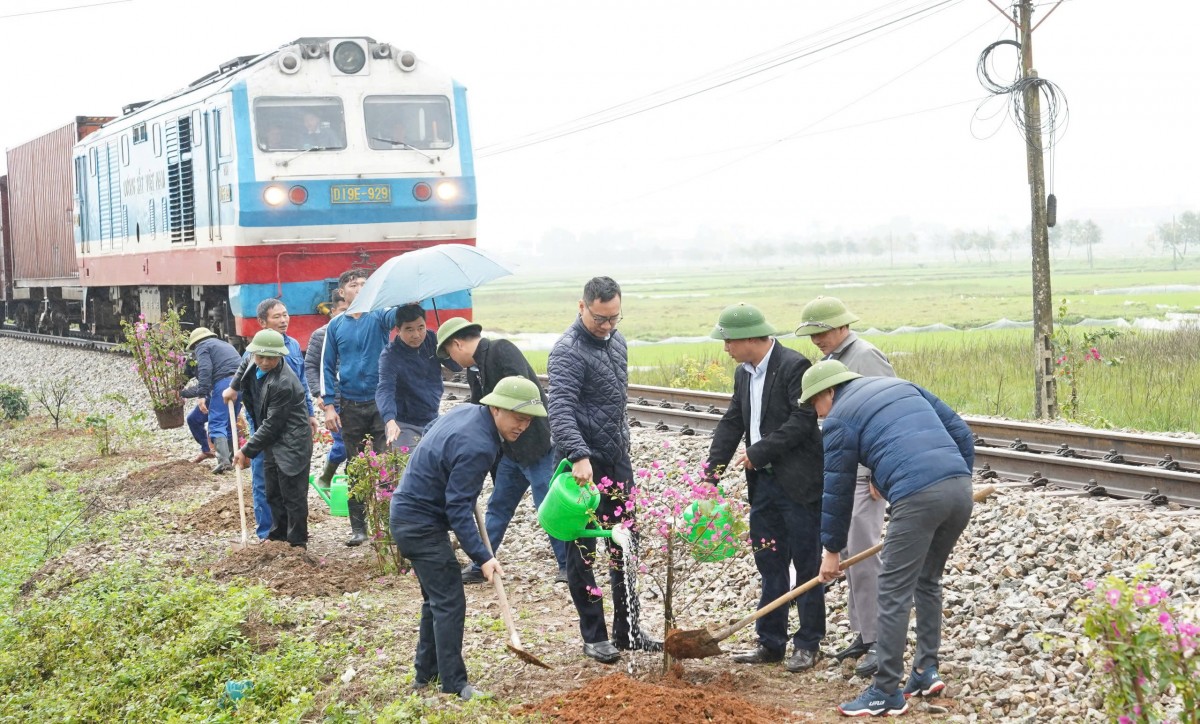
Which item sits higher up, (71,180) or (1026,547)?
(71,180)

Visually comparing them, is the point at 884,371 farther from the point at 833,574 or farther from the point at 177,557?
the point at 177,557

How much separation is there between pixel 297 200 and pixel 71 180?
10.7 meters

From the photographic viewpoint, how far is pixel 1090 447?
9352 millimetres

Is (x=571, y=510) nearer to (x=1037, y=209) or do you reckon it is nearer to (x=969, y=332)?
(x=1037, y=209)

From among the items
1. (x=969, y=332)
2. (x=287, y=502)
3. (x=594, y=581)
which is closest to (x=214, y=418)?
(x=287, y=502)

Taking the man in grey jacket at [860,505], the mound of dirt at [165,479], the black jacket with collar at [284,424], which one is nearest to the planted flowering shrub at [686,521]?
the man in grey jacket at [860,505]

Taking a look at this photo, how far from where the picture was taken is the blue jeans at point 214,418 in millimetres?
11453

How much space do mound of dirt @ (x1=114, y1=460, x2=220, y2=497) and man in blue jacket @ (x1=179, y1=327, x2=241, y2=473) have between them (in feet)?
0.66

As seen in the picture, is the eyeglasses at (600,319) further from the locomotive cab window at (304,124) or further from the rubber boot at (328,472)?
the locomotive cab window at (304,124)

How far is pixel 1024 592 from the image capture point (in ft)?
20.4

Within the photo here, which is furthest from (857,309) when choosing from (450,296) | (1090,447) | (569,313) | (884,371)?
(884,371)

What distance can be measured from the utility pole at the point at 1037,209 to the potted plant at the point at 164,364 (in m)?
9.45

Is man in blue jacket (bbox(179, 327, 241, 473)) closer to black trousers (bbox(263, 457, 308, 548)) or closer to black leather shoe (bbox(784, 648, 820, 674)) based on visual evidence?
black trousers (bbox(263, 457, 308, 548))

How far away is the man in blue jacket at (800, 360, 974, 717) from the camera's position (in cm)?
534
